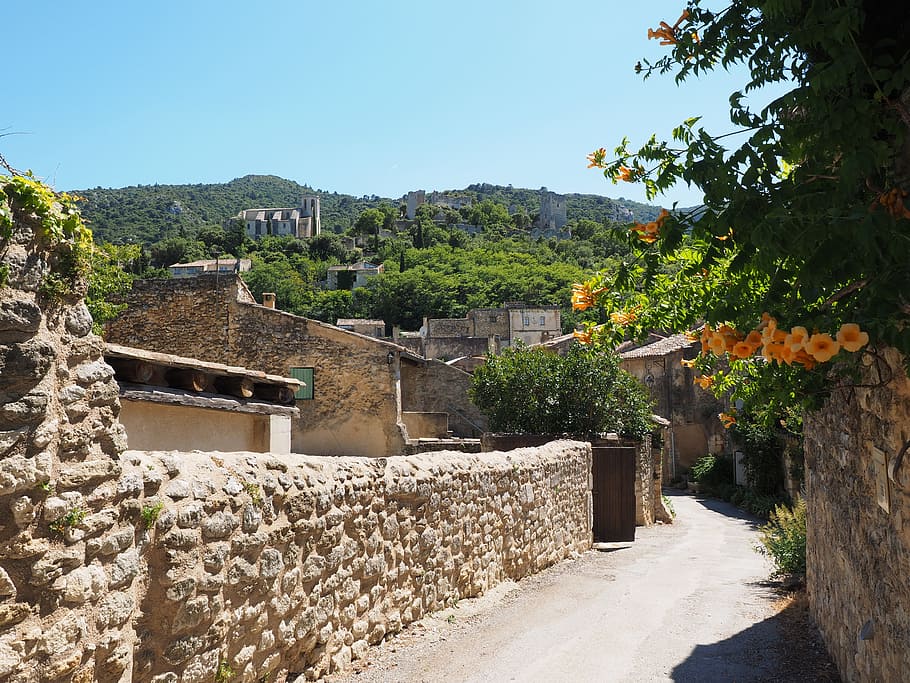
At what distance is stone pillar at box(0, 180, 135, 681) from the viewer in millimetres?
3350

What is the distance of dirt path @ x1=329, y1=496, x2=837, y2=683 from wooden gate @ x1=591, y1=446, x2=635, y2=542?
2.89 metres

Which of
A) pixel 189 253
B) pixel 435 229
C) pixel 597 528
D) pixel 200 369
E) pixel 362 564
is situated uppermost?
pixel 435 229

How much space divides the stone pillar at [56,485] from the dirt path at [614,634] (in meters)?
2.70

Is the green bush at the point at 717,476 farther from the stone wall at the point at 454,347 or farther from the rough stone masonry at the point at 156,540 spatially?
the rough stone masonry at the point at 156,540

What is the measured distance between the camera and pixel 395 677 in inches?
246

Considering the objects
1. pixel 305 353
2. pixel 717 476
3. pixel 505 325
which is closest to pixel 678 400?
pixel 717 476

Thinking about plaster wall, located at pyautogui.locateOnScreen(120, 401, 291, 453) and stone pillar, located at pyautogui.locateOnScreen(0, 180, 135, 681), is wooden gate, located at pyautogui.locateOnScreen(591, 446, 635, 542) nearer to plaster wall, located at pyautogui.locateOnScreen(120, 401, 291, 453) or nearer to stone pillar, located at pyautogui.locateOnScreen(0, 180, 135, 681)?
plaster wall, located at pyautogui.locateOnScreen(120, 401, 291, 453)

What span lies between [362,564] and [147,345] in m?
14.1

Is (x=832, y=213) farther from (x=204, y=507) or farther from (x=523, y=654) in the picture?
(x=523, y=654)

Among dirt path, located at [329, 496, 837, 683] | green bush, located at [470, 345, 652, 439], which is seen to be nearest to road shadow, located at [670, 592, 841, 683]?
dirt path, located at [329, 496, 837, 683]

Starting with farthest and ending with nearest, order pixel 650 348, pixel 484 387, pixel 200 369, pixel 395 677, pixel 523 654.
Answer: pixel 650 348 → pixel 484 387 → pixel 200 369 → pixel 523 654 → pixel 395 677

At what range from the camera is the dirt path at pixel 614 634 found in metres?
6.60

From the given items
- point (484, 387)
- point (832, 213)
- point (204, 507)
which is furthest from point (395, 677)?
point (484, 387)

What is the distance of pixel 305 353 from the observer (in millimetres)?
20047
